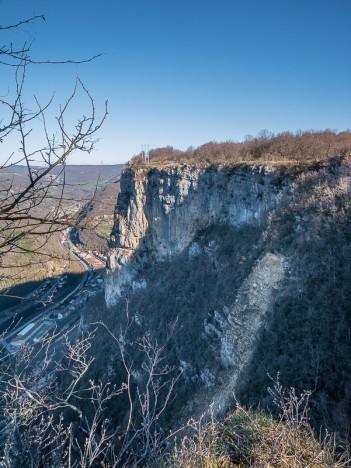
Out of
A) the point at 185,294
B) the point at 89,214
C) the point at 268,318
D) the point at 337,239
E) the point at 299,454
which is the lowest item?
the point at 185,294

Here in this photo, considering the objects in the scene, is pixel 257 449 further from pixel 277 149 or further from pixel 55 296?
pixel 55 296

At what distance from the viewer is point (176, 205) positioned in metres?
24.3

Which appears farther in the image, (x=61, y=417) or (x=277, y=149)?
(x=277, y=149)

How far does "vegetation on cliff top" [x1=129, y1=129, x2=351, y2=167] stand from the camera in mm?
17734

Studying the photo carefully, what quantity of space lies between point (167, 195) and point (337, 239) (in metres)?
14.9

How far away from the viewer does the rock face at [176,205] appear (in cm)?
1842

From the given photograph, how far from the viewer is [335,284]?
1120 centimetres

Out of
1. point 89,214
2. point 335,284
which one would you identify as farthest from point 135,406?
point 89,214

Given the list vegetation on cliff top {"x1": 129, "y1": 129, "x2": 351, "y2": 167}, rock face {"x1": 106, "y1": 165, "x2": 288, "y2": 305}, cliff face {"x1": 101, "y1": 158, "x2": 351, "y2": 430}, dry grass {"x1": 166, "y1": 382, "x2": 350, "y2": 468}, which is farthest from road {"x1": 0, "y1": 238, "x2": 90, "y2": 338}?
dry grass {"x1": 166, "y1": 382, "x2": 350, "y2": 468}

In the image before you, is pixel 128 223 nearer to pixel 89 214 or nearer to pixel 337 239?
pixel 337 239

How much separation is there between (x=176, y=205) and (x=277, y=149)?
876cm

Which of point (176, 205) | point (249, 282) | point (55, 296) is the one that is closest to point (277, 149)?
point (176, 205)

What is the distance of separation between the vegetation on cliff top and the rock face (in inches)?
53.8

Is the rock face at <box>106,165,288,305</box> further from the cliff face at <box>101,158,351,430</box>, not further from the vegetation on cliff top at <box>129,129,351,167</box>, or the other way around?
the vegetation on cliff top at <box>129,129,351,167</box>
